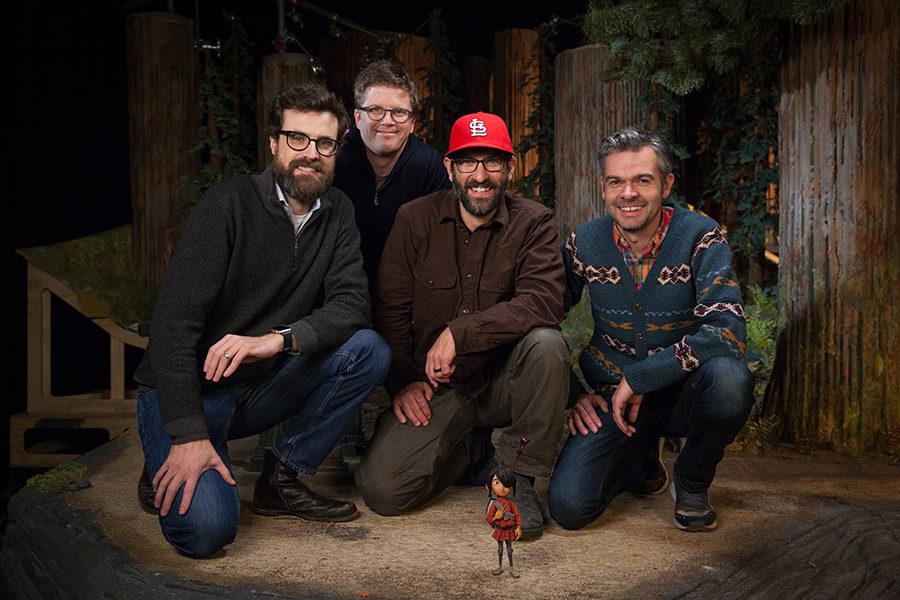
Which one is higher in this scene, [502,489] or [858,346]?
[858,346]

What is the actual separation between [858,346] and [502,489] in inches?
91.3

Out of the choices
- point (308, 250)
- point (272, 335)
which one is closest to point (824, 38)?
point (308, 250)

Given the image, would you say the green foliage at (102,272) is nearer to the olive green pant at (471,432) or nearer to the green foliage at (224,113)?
the green foliage at (224,113)

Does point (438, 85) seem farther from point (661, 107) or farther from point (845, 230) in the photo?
point (845, 230)

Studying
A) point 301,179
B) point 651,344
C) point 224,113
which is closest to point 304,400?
point 301,179

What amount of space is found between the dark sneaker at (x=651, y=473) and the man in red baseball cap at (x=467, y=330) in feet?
1.84

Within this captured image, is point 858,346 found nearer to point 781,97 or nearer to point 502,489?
point 781,97

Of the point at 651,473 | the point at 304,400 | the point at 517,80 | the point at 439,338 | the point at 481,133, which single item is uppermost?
the point at 517,80

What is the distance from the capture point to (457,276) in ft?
11.2

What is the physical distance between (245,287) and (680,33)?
8.59ft

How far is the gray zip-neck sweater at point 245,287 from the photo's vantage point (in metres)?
2.87

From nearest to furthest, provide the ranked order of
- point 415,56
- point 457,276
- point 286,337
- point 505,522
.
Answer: point 505,522, point 286,337, point 457,276, point 415,56

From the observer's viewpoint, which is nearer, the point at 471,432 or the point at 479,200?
the point at 479,200

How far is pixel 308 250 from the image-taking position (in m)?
3.23
